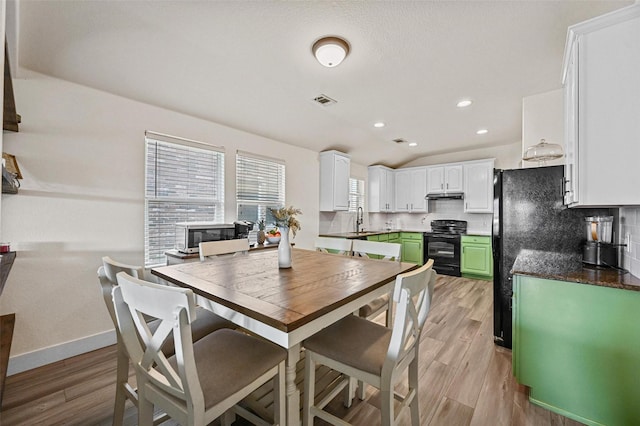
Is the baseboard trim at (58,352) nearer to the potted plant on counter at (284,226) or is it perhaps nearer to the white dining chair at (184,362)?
the white dining chair at (184,362)

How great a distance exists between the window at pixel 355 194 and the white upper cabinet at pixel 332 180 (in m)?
0.82

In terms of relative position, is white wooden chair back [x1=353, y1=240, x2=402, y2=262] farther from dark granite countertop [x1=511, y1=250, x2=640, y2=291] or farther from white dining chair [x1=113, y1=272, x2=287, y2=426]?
white dining chair [x1=113, y1=272, x2=287, y2=426]

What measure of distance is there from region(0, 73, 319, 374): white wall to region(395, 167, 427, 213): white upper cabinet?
4.92 meters

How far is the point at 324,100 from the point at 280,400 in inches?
115

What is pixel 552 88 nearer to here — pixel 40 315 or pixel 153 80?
pixel 153 80

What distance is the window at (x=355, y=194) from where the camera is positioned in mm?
5615

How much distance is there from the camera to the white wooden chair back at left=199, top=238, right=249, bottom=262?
2.20 m

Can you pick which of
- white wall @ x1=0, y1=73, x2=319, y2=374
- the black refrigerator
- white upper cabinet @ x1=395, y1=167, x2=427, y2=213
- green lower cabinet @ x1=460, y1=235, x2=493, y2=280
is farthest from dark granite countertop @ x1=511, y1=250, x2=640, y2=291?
white upper cabinet @ x1=395, y1=167, x2=427, y2=213

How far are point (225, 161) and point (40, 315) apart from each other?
220 cm

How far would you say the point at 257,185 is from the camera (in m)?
3.71

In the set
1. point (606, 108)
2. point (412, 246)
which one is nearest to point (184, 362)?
point (606, 108)

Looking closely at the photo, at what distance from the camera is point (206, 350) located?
4.12 feet

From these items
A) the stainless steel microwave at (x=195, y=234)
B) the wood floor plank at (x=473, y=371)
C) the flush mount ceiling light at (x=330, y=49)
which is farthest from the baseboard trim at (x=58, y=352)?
the flush mount ceiling light at (x=330, y=49)

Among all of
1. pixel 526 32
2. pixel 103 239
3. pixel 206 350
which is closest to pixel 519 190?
pixel 526 32
